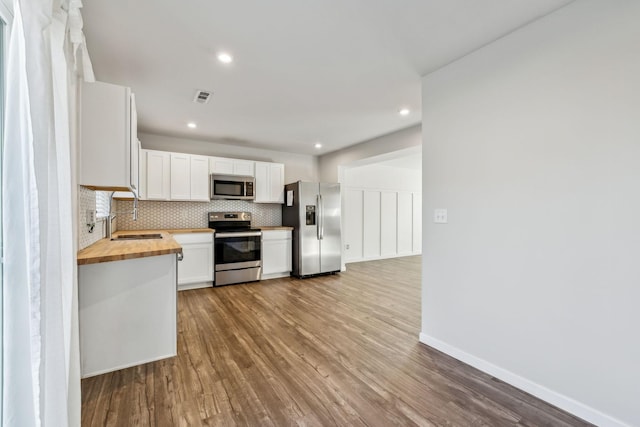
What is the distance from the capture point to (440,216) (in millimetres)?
2506

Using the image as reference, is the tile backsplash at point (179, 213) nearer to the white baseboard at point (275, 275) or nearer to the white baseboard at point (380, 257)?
the white baseboard at point (275, 275)

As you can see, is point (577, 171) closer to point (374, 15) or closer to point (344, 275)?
point (374, 15)

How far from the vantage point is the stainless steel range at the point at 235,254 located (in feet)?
14.7

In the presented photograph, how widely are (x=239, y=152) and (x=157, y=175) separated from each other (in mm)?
1546

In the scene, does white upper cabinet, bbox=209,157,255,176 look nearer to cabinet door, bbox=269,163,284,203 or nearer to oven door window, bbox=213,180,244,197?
oven door window, bbox=213,180,244,197

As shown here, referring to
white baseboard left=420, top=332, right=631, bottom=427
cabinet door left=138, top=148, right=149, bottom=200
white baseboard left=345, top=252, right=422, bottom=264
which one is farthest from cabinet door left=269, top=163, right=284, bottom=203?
white baseboard left=420, top=332, right=631, bottom=427

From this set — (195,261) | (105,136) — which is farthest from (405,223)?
(105,136)

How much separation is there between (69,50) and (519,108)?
9.28 feet

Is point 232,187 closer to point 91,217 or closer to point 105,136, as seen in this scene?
point 91,217

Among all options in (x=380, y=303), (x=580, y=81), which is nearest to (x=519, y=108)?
(x=580, y=81)

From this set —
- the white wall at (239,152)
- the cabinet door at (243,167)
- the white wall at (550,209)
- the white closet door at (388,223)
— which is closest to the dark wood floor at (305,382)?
the white wall at (550,209)

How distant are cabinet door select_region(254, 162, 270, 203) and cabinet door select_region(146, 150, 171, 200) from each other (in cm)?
145

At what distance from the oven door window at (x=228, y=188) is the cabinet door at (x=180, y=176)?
423mm

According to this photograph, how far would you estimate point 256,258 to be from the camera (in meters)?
4.81
